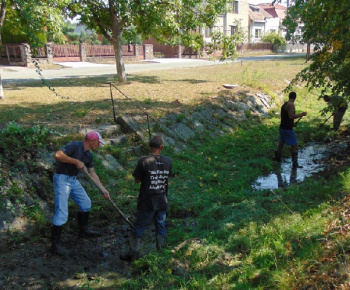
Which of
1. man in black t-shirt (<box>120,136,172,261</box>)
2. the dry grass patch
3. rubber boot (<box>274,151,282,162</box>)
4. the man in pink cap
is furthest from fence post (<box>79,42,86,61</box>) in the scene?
man in black t-shirt (<box>120,136,172,261</box>)

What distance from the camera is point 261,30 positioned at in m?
60.6

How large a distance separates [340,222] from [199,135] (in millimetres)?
5497

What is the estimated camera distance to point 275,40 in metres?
50.8

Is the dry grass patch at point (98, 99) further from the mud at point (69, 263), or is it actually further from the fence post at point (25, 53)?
the fence post at point (25, 53)

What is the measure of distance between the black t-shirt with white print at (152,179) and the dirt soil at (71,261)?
0.81 meters

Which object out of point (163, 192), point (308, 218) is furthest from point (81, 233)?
point (308, 218)

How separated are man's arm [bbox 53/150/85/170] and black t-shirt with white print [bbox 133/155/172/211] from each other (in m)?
0.68

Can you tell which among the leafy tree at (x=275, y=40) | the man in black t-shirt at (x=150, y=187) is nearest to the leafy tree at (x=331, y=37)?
the man in black t-shirt at (x=150, y=187)

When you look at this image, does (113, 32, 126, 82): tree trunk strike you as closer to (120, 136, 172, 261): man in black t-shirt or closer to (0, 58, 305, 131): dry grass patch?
(0, 58, 305, 131): dry grass patch

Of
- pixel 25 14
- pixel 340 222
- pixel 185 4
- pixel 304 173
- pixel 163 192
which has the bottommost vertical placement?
pixel 304 173

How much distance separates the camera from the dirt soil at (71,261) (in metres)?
3.89

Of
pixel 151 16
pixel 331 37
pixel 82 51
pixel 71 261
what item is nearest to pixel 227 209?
pixel 71 261

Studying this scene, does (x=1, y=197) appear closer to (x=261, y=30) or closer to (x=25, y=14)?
(x=25, y=14)

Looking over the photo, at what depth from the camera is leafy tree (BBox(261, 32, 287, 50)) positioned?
50656 millimetres
